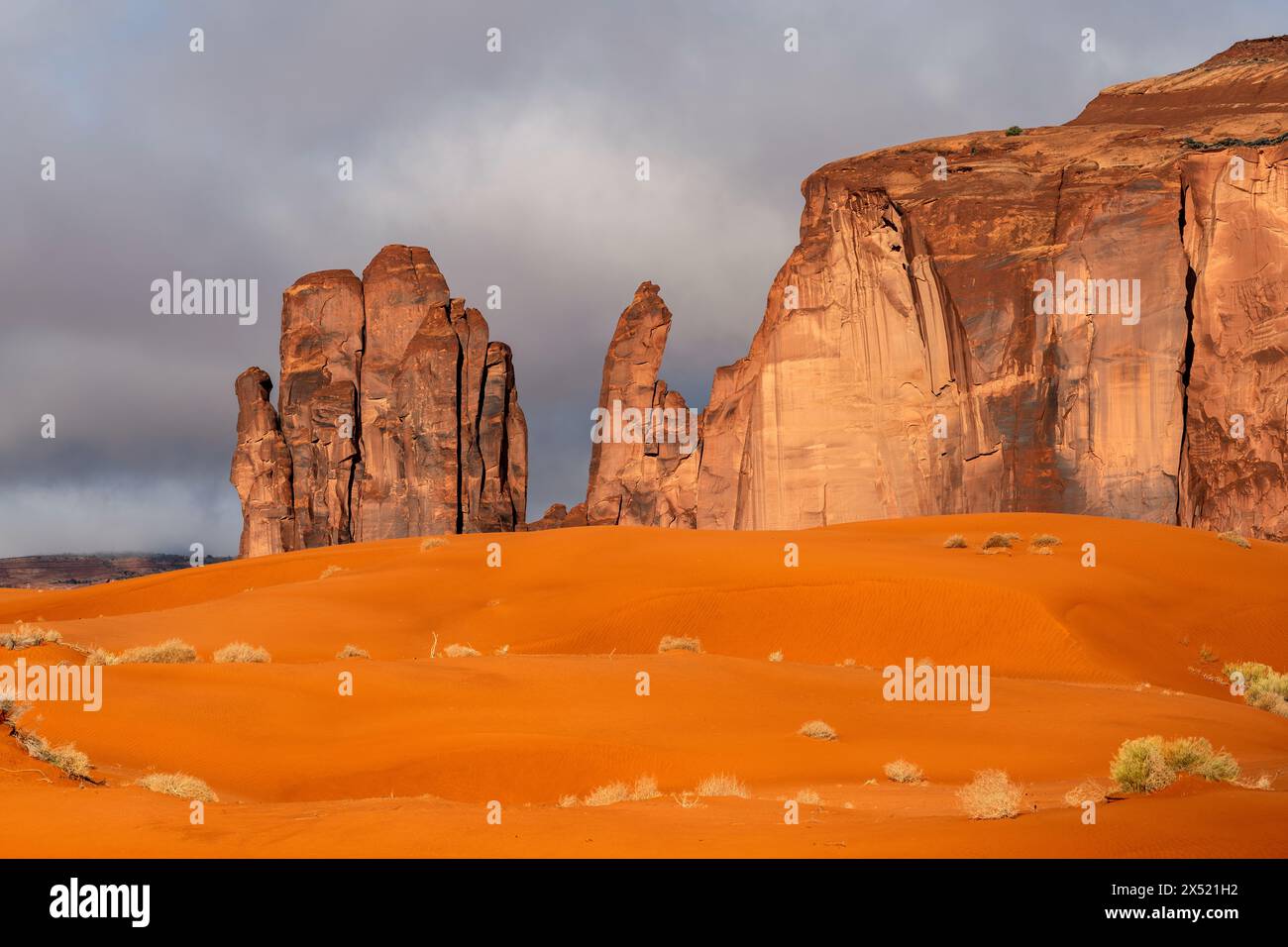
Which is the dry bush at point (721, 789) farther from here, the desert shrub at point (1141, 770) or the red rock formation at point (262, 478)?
the red rock formation at point (262, 478)

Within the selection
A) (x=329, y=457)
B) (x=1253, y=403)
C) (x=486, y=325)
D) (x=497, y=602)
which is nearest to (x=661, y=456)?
(x=486, y=325)

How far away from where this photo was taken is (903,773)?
1429cm

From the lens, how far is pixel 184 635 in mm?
24734

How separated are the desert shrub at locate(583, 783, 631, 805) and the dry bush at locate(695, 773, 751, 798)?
30.8 inches

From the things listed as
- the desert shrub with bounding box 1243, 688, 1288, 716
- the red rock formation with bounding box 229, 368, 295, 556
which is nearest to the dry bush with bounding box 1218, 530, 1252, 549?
the desert shrub with bounding box 1243, 688, 1288, 716

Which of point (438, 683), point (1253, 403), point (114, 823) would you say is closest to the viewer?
Result: point (114, 823)

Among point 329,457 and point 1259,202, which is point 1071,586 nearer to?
point 1259,202

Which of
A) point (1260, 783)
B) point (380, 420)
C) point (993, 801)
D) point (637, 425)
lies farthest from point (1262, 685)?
point (380, 420)

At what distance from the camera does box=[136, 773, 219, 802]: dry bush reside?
11484mm

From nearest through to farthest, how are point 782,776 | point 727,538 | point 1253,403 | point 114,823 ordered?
point 114,823
point 782,776
point 727,538
point 1253,403
